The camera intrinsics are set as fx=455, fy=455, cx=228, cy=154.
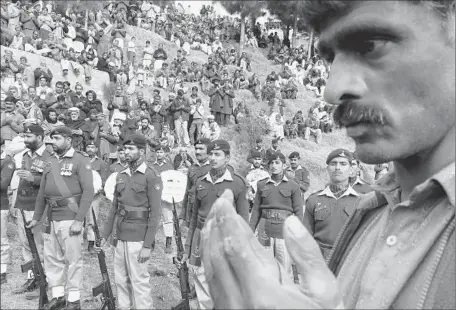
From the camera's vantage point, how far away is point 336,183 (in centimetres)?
559

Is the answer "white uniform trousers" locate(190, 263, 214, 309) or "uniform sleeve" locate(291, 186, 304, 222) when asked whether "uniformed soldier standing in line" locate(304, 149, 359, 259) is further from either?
"white uniform trousers" locate(190, 263, 214, 309)

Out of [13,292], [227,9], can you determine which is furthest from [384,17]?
[227,9]

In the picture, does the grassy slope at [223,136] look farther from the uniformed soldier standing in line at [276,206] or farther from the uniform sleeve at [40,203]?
the uniformed soldier standing in line at [276,206]

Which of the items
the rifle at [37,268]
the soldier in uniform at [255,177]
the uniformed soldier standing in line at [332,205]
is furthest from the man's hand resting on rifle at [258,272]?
the soldier in uniform at [255,177]

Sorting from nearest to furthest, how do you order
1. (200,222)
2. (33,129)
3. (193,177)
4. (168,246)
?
(200,222) < (33,129) < (193,177) < (168,246)

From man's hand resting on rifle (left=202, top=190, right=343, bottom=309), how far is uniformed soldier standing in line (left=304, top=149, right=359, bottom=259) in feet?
13.9

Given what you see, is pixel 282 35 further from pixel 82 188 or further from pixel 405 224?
pixel 405 224

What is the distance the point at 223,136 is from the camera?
16500mm

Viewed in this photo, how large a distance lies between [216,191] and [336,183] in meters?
1.52

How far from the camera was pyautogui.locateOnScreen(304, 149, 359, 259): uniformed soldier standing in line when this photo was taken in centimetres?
518

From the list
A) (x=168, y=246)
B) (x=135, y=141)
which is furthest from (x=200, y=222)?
(x=168, y=246)

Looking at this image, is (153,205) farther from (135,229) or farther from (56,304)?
(56,304)

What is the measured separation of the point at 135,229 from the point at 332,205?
237cm

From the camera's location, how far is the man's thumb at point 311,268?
35.2 inches
